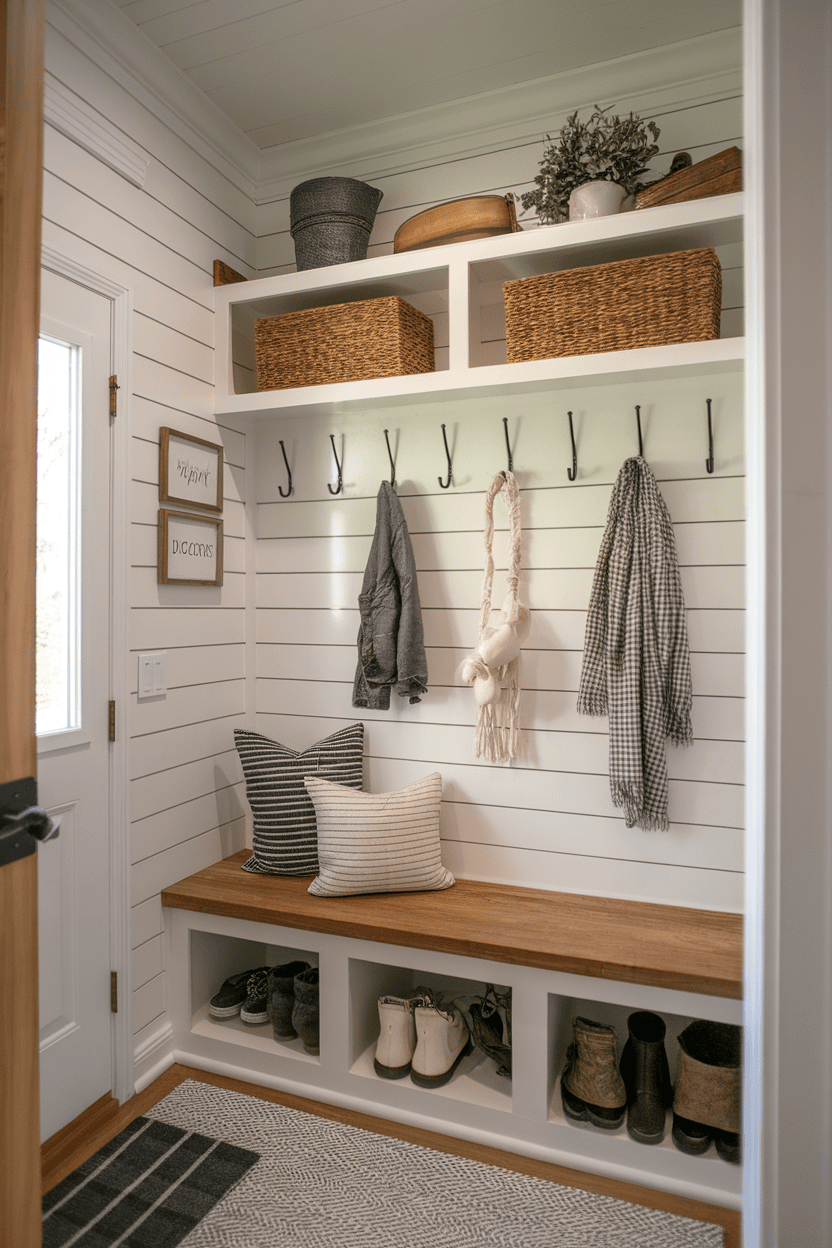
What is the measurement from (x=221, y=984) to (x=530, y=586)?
1.54 meters

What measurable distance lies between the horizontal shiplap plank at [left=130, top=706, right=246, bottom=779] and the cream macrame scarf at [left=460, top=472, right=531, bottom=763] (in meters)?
A: 0.80

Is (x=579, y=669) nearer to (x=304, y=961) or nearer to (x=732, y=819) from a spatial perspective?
(x=732, y=819)

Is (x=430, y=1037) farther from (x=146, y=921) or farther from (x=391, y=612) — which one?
(x=391, y=612)

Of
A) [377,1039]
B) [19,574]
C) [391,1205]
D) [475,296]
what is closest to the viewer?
[19,574]

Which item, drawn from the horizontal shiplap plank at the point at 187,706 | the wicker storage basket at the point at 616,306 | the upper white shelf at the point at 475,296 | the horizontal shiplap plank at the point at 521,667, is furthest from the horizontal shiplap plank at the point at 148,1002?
the wicker storage basket at the point at 616,306

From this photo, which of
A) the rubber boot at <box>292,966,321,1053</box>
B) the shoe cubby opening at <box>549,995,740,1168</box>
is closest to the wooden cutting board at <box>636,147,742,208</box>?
the shoe cubby opening at <box>549,995,740,1168</box>

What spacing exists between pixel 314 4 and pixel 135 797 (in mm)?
2034

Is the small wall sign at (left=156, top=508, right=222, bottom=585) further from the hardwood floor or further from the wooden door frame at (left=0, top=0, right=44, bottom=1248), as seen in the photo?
the hardwood floor

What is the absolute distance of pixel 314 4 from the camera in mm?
1826

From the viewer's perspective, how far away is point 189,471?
2176 millimetres

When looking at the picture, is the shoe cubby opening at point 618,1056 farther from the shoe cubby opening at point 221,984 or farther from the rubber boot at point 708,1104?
the shoe cubby opening at point 221,984

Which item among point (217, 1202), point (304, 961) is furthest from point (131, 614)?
point (217, 1202)

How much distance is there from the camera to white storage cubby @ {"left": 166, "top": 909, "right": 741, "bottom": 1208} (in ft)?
5.61

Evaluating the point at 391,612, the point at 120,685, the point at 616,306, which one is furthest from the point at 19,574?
the point at 616,306
